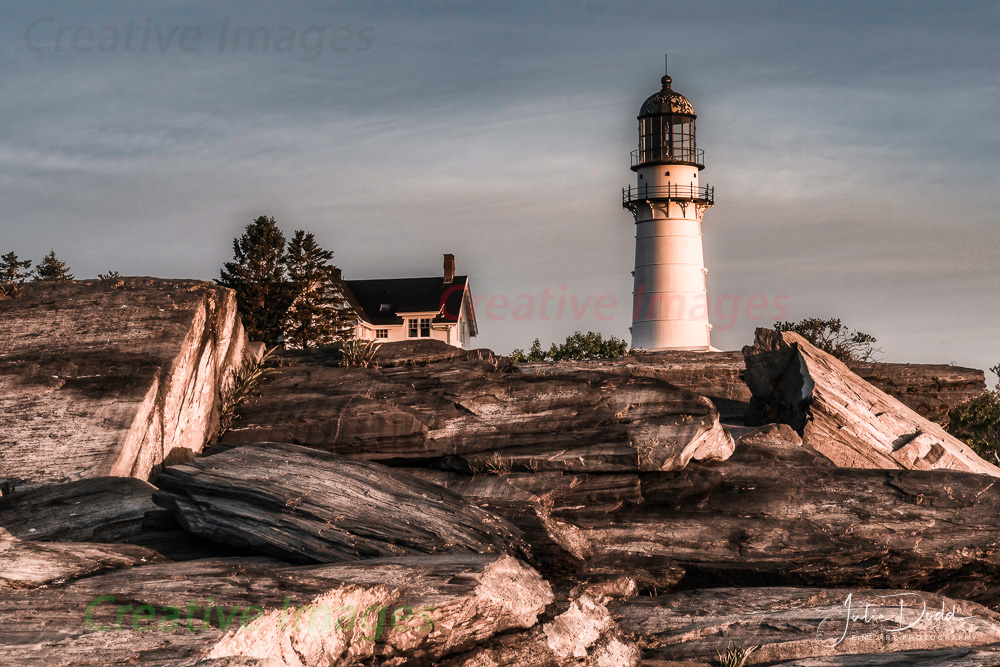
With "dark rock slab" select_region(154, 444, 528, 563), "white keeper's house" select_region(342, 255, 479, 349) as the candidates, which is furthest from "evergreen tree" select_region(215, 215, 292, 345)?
"dark rock slab" select_region(154, 444, 528, 563)

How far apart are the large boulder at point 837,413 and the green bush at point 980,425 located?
207 inches

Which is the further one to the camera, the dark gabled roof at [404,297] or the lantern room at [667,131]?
the dark gabled roof at [404,297]

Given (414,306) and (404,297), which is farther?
(404,297)

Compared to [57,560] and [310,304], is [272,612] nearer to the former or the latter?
[57,560]

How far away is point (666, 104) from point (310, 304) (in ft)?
78.7

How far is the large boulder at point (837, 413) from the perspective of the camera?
648 inches

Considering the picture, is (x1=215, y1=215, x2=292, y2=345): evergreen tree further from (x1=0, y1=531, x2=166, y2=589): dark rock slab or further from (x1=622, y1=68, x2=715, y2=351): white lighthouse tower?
(x1=0, y1=531, x2=166, y2=589): dark rock slab

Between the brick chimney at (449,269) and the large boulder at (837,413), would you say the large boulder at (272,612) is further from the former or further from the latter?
the brick chimney at (449,269)

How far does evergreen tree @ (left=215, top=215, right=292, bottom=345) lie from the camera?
139 ft

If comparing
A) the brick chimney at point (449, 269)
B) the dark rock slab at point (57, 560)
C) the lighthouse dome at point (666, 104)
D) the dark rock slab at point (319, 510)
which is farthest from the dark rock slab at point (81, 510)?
the brick chimney at point (449, 269)

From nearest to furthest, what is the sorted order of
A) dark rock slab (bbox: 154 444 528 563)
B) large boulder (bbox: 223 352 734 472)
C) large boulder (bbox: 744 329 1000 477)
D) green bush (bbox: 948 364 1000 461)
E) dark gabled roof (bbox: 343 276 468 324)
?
dark rock slab (bbox: 154 444 528 563) < large boulder (bbox: 223 352 734 472) < large boulder (bbox: 744 329 1000 477) < green bush (bbox: 948 364 1000 461) < dark gabled roof (bbox: 343 276 468 324)

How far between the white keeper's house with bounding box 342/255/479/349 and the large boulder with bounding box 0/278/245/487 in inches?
1780

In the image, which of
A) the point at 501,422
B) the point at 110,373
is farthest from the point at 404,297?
the point at 501,422

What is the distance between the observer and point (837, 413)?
16.6 meters
